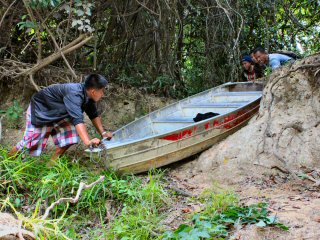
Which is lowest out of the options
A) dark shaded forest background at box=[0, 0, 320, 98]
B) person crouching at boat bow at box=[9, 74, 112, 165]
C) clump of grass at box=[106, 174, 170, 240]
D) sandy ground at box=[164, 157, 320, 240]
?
sandy ground at box=[164, 157, 320, 240]

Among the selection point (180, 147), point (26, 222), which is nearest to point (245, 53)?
point (180, 147)

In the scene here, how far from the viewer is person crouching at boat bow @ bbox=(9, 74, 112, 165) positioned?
15.8ft

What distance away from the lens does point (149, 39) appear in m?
7.90

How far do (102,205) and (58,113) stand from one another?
4.29ft

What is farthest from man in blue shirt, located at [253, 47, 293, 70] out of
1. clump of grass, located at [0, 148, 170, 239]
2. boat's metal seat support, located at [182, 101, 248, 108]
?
clump of grass, located at [0, 148, 170, 239]

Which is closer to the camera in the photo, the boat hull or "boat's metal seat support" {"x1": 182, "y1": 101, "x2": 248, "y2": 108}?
the boat hull

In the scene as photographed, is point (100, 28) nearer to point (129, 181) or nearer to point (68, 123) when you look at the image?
point (68, 123)

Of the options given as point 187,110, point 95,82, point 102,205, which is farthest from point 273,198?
point 187,110

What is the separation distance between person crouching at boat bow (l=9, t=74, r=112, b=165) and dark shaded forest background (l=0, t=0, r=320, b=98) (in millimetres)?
1373

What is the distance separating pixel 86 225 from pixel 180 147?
5.61 ft

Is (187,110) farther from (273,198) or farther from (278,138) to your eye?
(273,198)

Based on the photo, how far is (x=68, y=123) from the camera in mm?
5086

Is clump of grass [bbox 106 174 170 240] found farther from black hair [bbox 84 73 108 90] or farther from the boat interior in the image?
black hair [bbox 84 73 108 90]

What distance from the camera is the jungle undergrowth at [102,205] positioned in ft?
11.9
